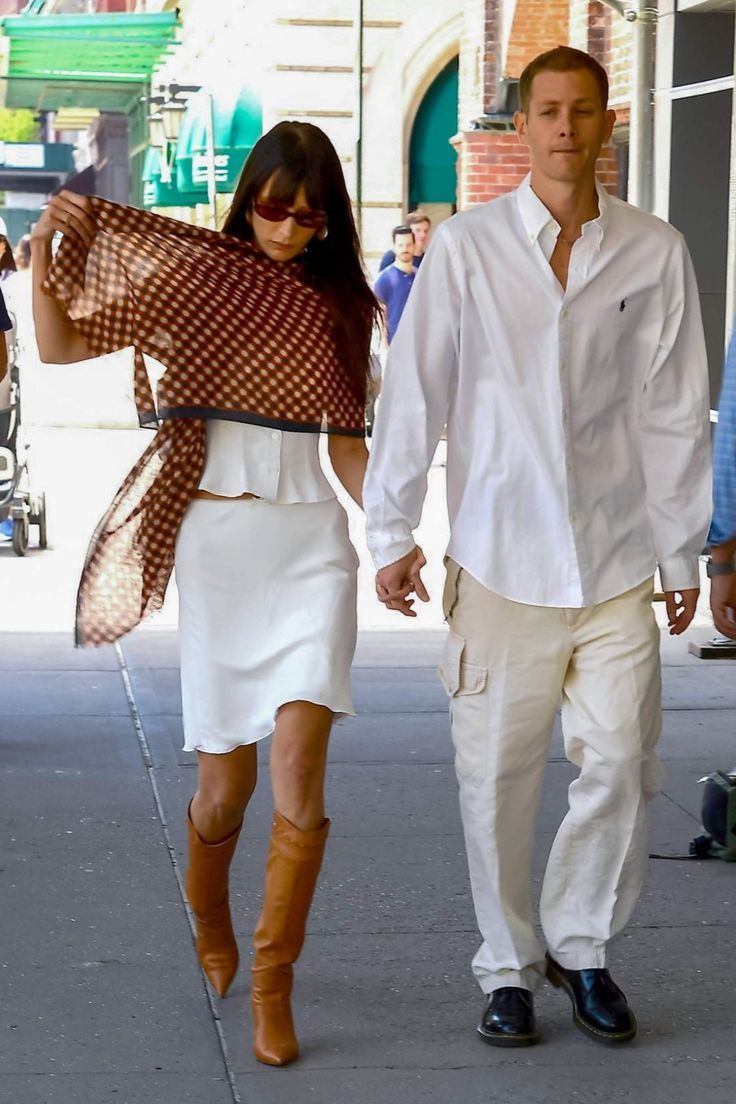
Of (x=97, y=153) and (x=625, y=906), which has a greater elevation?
(x=97, y=153)

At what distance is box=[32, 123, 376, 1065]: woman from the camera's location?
156 inches

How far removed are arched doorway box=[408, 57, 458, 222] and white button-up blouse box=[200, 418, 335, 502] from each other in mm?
19591

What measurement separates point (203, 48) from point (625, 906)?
28043mm

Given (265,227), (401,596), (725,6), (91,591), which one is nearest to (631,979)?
(401,596)

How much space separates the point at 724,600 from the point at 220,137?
23086 millimetres

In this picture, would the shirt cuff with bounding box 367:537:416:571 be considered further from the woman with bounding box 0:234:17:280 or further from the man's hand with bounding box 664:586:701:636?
the woman with bounding box 0:234:17:280

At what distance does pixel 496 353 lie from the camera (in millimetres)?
3932

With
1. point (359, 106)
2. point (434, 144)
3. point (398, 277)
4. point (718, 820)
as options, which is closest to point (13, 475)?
point (398, 277)

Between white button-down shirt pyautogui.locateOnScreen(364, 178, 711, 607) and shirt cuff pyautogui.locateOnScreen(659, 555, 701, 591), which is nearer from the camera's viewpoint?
white button-down shirt pyautogui.locateOnScreen(364, 178, 711, 607)

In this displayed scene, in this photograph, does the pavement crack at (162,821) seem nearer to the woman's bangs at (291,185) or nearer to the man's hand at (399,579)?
the man's hand at (399,579)

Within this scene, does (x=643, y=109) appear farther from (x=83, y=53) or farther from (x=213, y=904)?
(x=83, y=53)

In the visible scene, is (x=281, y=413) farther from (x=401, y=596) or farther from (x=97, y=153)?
(x=97, y=153)

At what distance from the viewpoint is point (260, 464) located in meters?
3.99

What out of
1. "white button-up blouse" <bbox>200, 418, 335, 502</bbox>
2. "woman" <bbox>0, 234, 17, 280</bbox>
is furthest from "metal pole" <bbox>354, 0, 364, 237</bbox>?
"white button-up blouse" <bbox>200, 418, 335, 502</bbox>
